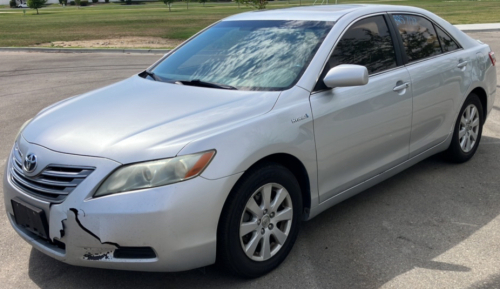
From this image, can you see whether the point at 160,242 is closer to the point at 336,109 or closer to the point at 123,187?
the point at 123,187

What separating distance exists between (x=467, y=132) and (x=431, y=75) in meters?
1.07

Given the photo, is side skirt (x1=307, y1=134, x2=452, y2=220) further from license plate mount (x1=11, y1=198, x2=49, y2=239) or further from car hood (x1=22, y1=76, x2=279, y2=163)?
license plate mount (x1=11, y1=198, x2=49, y2=239)

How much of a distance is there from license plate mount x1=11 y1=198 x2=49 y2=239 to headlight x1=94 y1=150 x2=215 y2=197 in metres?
0.43

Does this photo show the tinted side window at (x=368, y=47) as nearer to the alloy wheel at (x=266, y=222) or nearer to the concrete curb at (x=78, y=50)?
the alloy wheel at (x=266, y=222)

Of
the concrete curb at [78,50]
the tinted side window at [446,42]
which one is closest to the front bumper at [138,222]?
the tinted side window at [446,42]

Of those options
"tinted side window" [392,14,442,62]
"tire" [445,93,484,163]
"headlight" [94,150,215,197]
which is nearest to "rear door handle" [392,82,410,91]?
"tinted side window" [392,14,442,62]

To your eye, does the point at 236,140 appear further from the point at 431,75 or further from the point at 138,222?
the point at 431,75

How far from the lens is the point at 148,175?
9.89 ft

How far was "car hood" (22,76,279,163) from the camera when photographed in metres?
3.13

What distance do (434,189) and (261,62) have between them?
2.14 m

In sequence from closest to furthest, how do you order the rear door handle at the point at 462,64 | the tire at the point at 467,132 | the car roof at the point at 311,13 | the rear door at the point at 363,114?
the rear door at the point at 363,114 < the car roof at the point at 311,13 < the rear door handle at the point at 462,64 < the tire at the point at 467,132

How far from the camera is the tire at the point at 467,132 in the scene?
5.42m

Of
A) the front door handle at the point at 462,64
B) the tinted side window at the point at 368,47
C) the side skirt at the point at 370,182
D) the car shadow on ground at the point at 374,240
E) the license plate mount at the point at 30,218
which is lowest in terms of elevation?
the car shadow on ground at the point at 374,240

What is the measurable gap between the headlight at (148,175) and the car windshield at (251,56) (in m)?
1.01
